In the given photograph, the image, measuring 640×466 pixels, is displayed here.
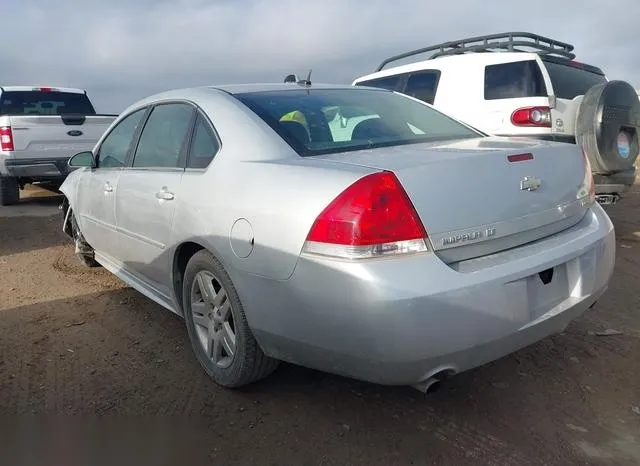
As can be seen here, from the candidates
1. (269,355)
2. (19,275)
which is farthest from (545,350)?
(19,275)

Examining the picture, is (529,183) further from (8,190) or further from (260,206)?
(8,190)

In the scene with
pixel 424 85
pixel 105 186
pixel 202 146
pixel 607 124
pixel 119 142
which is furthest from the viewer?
pixel 424 85

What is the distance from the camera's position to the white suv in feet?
18.4

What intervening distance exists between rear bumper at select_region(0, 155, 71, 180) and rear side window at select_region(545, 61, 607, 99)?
6.89m

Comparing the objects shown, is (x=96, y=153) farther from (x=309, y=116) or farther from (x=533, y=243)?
(x=533, y=243)

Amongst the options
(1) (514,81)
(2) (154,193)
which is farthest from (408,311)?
(1) (514,81)

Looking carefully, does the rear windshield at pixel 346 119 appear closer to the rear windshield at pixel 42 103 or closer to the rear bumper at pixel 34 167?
the rear bumper at pixel 34 167

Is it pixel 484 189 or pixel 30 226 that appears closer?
pixel 484 189

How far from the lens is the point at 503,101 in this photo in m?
6.16

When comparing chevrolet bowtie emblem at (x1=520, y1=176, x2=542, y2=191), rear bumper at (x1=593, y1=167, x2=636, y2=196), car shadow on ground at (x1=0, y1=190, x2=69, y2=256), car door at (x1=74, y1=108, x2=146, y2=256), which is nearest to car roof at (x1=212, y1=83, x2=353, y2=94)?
car door at (x1=74, y1=108, x2=146, y2=256)

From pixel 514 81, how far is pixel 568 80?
2.03 ft

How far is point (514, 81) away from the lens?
6152 millimetres

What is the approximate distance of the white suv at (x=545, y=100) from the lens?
5605 millimetres

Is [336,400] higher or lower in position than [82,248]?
lower
